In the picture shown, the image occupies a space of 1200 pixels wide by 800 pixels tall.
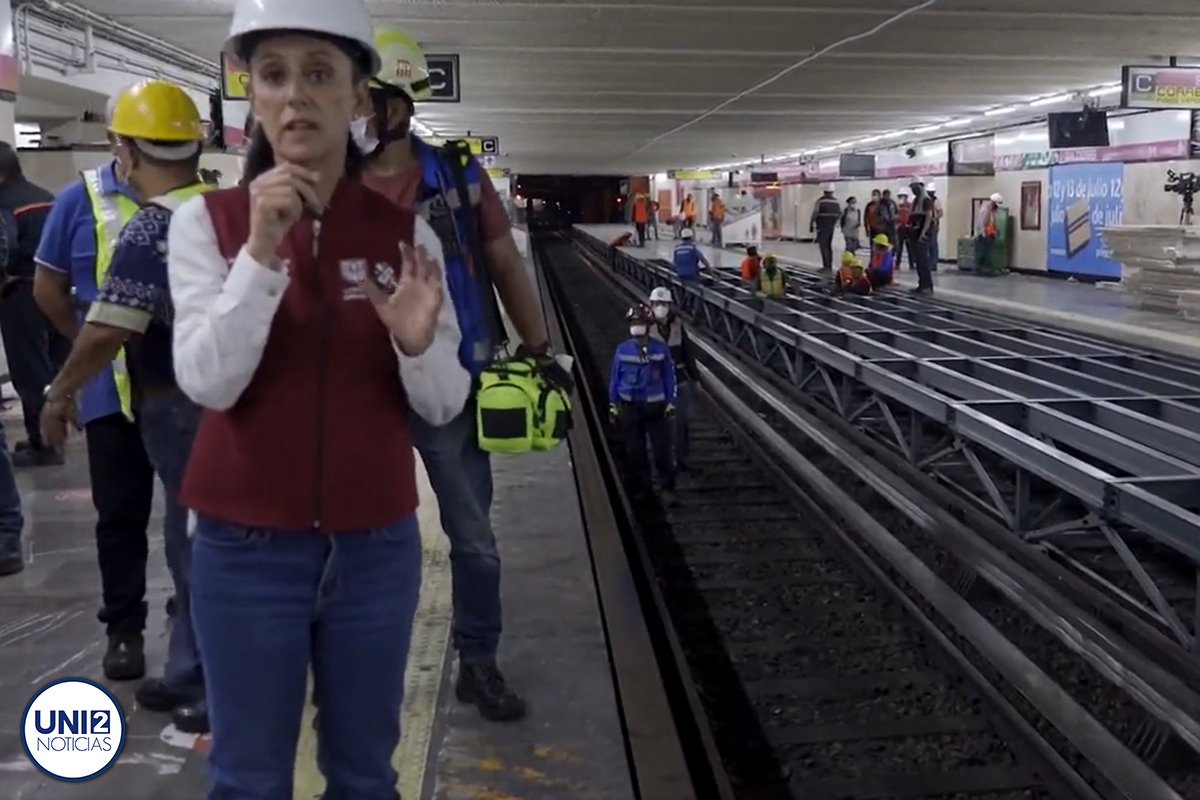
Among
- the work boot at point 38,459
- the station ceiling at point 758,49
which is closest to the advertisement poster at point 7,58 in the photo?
the station ceiling at point 758,49

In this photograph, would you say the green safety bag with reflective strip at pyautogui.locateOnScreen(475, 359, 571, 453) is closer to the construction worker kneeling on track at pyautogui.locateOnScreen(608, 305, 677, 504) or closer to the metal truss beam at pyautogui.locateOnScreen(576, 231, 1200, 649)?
the metal truss beam at pyautogui.locateOnScreen(576, 231, 1200, 649)

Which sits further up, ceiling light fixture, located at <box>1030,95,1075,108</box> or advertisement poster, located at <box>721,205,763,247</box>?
ceiling light fixture, located at <box>1030,95,1075,108</box>

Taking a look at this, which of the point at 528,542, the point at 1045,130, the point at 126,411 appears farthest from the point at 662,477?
the point at 1045,130

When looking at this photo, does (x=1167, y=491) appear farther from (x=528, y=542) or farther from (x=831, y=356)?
(x=831, y=356)

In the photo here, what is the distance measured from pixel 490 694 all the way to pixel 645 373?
525cm

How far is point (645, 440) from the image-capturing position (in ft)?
30.4

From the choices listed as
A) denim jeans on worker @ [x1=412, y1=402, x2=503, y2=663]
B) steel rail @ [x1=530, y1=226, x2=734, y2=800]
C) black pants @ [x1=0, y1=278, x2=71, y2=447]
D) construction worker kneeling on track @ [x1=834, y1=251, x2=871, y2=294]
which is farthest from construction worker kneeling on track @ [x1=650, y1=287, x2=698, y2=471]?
construction worker kneeling on track @ [x1=834, y1=251, x2=871, y2=294]

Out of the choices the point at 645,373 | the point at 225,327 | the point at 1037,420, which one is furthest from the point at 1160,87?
the point at 225,327

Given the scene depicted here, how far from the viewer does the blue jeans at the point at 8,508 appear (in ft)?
16.5

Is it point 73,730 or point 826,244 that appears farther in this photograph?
point 826,244

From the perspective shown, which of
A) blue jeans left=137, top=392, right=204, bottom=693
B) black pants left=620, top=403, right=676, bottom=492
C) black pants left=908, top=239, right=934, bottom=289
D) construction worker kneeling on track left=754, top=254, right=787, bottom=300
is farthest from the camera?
black pants left=908, top=239, right=934, bottom=289

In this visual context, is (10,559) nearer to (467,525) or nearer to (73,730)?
(73,730)

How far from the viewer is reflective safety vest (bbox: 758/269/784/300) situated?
54.3 ft

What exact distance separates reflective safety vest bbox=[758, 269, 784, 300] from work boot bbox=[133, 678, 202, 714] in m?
13.5
